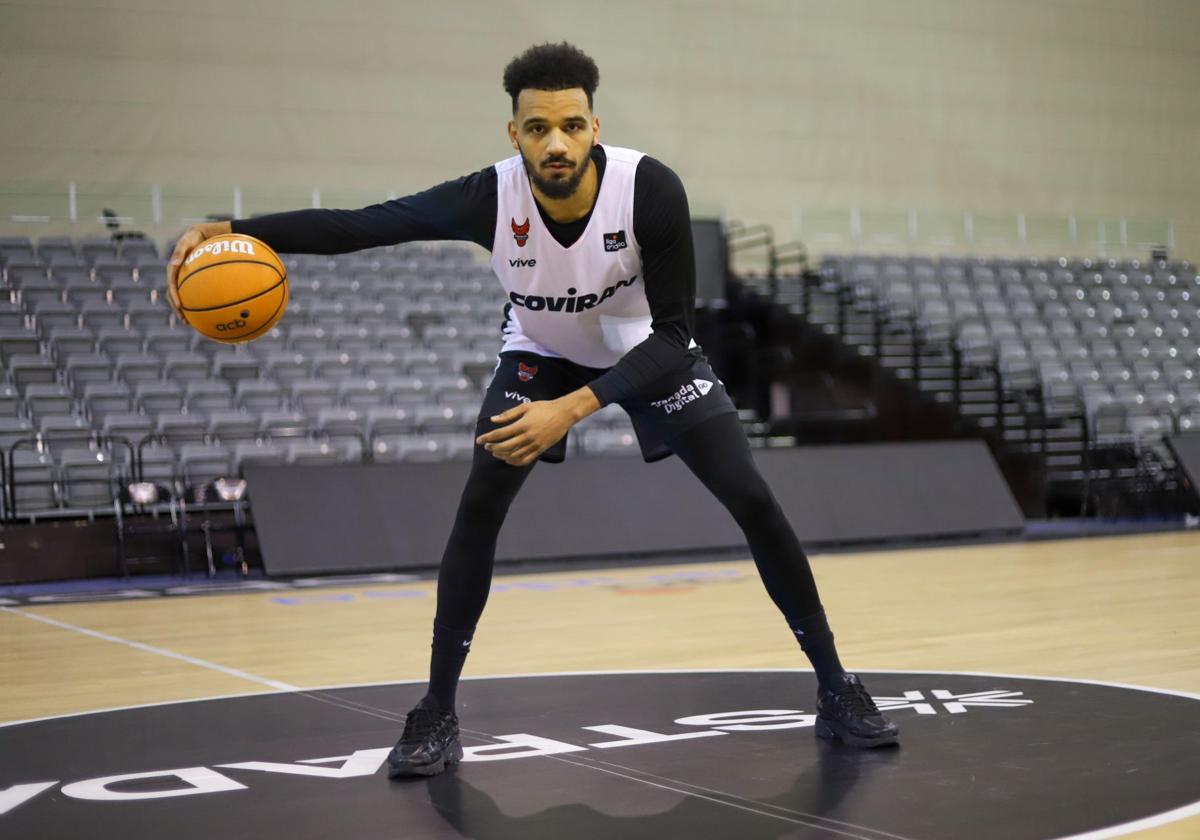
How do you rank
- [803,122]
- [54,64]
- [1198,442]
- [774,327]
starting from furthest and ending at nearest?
[803,122]
[774,327]
[54,64]
[1198,442]

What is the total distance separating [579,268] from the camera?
3.58 metres

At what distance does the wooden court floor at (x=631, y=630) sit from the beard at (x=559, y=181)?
6.42 feet

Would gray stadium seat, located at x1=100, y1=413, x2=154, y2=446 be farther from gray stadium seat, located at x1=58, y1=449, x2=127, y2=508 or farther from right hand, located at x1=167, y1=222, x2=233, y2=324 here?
right hand, located at x1=167, y1=222, x2=233, y2=324

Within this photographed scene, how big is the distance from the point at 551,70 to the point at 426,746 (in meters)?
1.68

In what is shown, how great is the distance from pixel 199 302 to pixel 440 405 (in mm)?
9160

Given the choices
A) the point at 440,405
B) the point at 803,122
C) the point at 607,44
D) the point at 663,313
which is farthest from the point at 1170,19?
the point at 663,313

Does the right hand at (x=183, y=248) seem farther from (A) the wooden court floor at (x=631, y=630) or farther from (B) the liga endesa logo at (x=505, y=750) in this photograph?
(A) the wooden court floor at (x=631, y=630)

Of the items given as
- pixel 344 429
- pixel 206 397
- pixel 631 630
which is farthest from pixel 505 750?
pixel 206 397

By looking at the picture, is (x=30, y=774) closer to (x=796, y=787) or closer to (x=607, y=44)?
(x=796, y=787)

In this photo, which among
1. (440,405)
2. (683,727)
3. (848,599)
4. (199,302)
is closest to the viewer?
(199,302)

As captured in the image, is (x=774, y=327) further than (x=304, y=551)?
Yes

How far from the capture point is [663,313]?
3633 mm

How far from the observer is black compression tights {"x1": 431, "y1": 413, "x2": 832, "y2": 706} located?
3.66 metres

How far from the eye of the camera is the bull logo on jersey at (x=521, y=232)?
11.8ft
